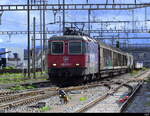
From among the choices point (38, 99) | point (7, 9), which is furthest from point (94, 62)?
point (7, 9)

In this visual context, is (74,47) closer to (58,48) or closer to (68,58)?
(68,58)

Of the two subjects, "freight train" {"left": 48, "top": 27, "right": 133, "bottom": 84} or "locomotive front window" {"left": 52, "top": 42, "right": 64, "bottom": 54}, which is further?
"locomotive front window" {"left": 52, "top": 42, "right": 64, "bottom": 54}

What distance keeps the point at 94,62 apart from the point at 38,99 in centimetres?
985

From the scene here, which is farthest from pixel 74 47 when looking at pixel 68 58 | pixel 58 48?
pixel 58 48

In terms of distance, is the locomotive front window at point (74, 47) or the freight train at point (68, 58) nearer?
the freight train at point (68, 58)

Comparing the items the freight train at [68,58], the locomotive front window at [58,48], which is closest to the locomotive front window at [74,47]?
the freight train at [68,58]

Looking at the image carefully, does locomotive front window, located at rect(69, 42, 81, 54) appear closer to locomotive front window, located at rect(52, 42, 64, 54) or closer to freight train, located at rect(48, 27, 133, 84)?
freight train, located at rect(48, 27, 133, 84)

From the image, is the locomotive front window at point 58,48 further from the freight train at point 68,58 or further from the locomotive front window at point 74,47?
the locomotive front window at point 74,47

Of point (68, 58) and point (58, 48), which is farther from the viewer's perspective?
point (58, 48)

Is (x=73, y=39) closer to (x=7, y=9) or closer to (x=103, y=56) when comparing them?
(x=103, y=56)

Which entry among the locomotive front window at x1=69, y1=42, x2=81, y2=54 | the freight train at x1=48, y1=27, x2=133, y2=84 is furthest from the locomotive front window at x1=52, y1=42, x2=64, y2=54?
the locomotive front window at x1=69, y1=42, x2=81, y2=54

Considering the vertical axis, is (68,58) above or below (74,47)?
below

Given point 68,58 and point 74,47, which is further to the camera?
point 74,47

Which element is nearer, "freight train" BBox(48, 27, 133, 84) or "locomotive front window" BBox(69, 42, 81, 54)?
"freight train" BBox(48, 27, 133, 84)
